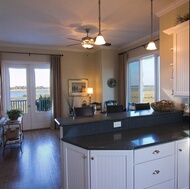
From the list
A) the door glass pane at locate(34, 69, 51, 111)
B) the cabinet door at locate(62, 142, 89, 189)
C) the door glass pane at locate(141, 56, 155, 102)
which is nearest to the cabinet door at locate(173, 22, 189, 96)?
the cabinet door at locate(62, 142, 89, 189)

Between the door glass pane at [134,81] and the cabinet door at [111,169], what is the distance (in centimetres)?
424

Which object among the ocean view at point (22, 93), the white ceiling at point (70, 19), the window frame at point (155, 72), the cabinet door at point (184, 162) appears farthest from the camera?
the ocean view at point (22, 93)

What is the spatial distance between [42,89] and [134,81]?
342 cm

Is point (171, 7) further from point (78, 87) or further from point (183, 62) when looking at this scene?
point (78, 87)

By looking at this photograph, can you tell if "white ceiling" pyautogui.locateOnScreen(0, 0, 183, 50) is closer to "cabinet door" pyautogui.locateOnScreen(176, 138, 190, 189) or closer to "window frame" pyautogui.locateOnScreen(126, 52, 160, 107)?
"window frame" pyautogui.locateOnScreen(126, 52, 160, 107)

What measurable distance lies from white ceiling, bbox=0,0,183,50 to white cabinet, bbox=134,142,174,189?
8.37ft

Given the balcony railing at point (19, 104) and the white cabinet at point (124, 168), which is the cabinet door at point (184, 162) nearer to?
the white cabinet at point (124, 168)

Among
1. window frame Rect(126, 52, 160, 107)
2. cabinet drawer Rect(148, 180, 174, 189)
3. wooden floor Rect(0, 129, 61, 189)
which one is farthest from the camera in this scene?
window frame Rect(126, 52, 160, 107)

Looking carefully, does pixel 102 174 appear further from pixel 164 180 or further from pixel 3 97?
pixel 3 97

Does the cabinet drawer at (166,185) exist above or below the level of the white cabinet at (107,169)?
below

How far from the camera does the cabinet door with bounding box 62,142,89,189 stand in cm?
170

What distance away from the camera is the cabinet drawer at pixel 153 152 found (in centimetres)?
170

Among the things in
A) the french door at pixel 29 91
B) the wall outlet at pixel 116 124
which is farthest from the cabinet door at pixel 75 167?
the french door at pixel 29 91

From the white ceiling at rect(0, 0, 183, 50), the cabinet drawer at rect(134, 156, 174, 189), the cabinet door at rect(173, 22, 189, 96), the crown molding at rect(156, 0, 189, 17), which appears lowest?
the cabinet drawer at rect(134, 156, 174, 189)
